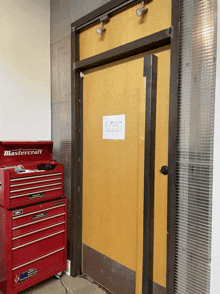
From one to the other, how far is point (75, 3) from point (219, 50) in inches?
56.4

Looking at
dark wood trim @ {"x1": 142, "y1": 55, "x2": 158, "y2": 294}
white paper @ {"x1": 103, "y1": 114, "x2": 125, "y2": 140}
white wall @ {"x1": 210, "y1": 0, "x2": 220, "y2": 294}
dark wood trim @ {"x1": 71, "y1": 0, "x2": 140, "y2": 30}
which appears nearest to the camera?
dark wood trim @ {"x1": 142, "y1": 55, "x2": 158, "y2": 294}

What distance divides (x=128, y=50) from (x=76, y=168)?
1.08 m

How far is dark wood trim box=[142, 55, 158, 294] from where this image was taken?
67 cm

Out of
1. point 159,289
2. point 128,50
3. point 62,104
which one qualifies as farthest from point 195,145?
point 62,104

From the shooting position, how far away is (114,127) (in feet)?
5.55

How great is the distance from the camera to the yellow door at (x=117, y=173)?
1.38 meters

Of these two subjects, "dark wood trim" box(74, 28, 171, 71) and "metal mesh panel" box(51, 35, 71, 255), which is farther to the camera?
"metal mesh panel" box(51, 35, 71, 255)

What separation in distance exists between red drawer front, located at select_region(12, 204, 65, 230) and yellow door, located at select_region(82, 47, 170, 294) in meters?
0.25

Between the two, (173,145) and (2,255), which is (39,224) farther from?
(173,145)

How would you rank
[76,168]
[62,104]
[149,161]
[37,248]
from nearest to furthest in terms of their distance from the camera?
[149,161], [37,248], [76,168], [62,104]

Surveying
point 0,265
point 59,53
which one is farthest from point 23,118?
point 0,265

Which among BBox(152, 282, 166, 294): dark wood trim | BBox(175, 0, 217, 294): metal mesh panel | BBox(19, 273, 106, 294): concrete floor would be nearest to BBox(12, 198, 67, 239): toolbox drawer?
BBox(19, 273, 106, 294): concrete floor

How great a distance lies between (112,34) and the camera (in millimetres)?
1642

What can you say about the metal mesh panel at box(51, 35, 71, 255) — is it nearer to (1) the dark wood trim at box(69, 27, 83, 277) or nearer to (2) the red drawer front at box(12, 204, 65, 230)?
(1) the dark wood trim at box(69, 27, 83, 277)
